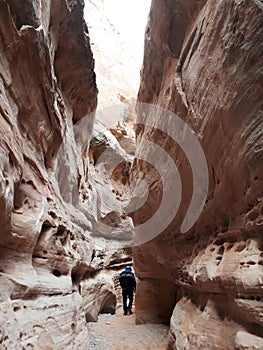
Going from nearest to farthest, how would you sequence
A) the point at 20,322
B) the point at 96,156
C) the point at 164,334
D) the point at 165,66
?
the point at 20,322
the point at 165,66
the point at 164,334
the point at 96,156

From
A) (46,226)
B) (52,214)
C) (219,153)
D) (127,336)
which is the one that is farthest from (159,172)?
(127,336)

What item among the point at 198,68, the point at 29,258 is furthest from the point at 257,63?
the point at 29,258

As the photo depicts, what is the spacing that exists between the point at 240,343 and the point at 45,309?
215cm

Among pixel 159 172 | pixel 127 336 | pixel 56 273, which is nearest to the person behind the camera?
pixel 56 273

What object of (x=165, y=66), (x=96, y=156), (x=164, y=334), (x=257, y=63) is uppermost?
(x=96, y=156)

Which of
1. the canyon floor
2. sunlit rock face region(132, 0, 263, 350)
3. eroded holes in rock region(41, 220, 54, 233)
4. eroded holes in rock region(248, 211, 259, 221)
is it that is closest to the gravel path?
the canyon floor

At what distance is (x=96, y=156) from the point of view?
1351 centimetres

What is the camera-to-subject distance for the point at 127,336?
6414 millimetres

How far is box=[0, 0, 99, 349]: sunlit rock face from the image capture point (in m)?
2.84

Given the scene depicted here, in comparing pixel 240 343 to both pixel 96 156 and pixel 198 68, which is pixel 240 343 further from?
pixel 96 156

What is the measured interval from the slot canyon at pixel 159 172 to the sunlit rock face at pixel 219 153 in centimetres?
2

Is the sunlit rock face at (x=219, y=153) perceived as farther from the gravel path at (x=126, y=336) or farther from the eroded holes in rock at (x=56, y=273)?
the eroded holes in rock at (x=56, y=273)

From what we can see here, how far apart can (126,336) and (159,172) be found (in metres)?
3.75

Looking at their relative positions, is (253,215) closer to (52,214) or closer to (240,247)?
(240,247)
